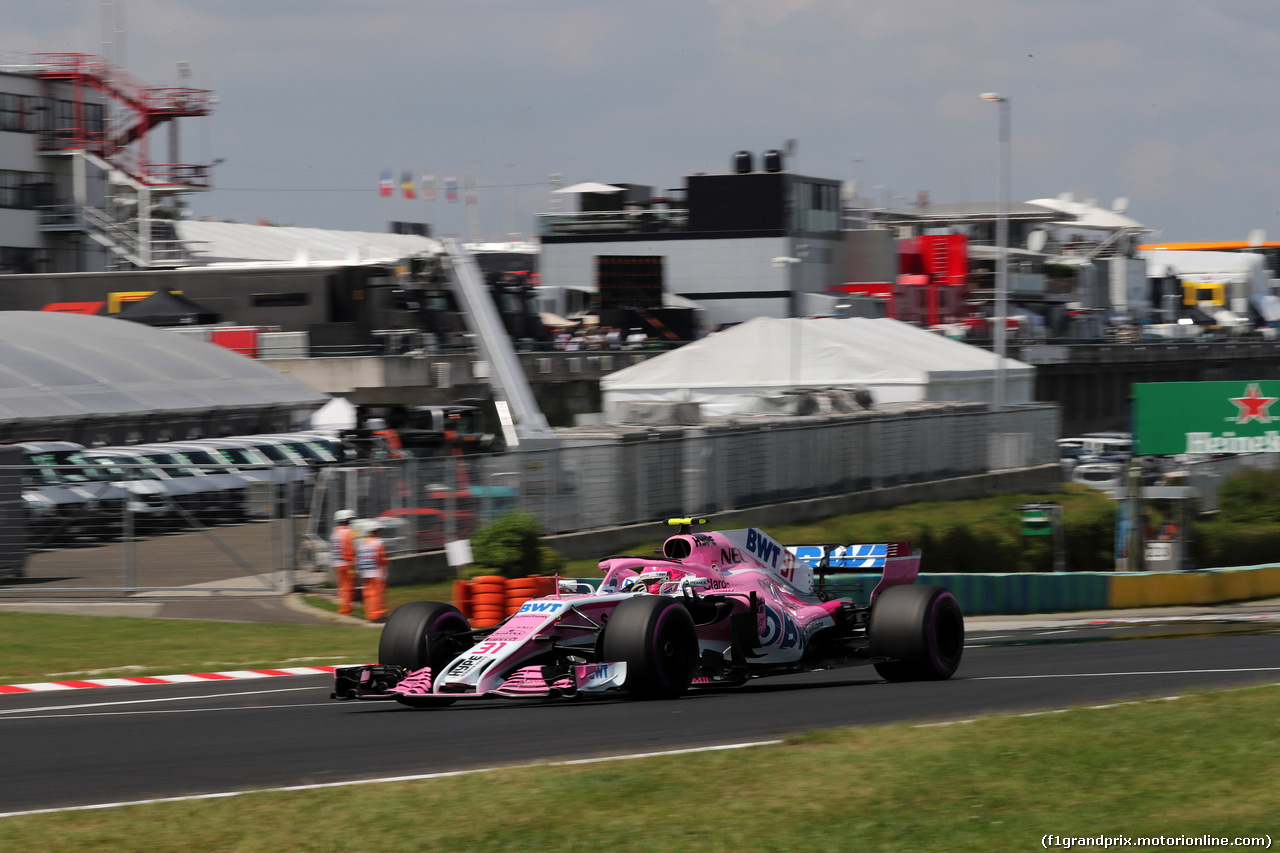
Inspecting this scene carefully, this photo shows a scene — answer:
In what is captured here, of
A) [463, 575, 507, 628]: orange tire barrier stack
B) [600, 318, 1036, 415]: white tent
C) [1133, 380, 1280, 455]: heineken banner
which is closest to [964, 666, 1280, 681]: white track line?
[463, 575, 507, 628]: orange tire barrier stack

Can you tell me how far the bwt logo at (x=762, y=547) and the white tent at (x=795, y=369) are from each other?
38493mm

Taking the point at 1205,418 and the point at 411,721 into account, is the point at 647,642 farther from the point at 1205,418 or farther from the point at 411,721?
the point at 1205,418

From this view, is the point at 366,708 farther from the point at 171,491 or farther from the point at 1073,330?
the point at 1073,330

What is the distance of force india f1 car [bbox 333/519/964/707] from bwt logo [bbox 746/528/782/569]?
0.01 meters

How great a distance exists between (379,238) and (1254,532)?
85924mm

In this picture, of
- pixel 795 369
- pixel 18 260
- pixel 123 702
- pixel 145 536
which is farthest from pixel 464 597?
pixel 18 260

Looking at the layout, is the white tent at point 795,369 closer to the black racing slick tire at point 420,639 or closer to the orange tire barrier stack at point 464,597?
the orange tire barrier stack at point 464,597

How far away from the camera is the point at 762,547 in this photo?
45.6ft

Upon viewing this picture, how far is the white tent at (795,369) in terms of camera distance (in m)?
54.5

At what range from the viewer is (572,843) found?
6.55 meters

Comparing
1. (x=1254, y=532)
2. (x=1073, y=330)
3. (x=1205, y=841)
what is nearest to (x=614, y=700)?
(x=1205, y=841)

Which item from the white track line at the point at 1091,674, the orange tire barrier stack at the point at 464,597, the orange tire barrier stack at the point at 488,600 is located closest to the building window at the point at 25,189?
the orange tire barrier stack at the point at 464,597

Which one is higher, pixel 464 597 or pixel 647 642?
pixel 647 642

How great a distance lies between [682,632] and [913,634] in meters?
2.33
